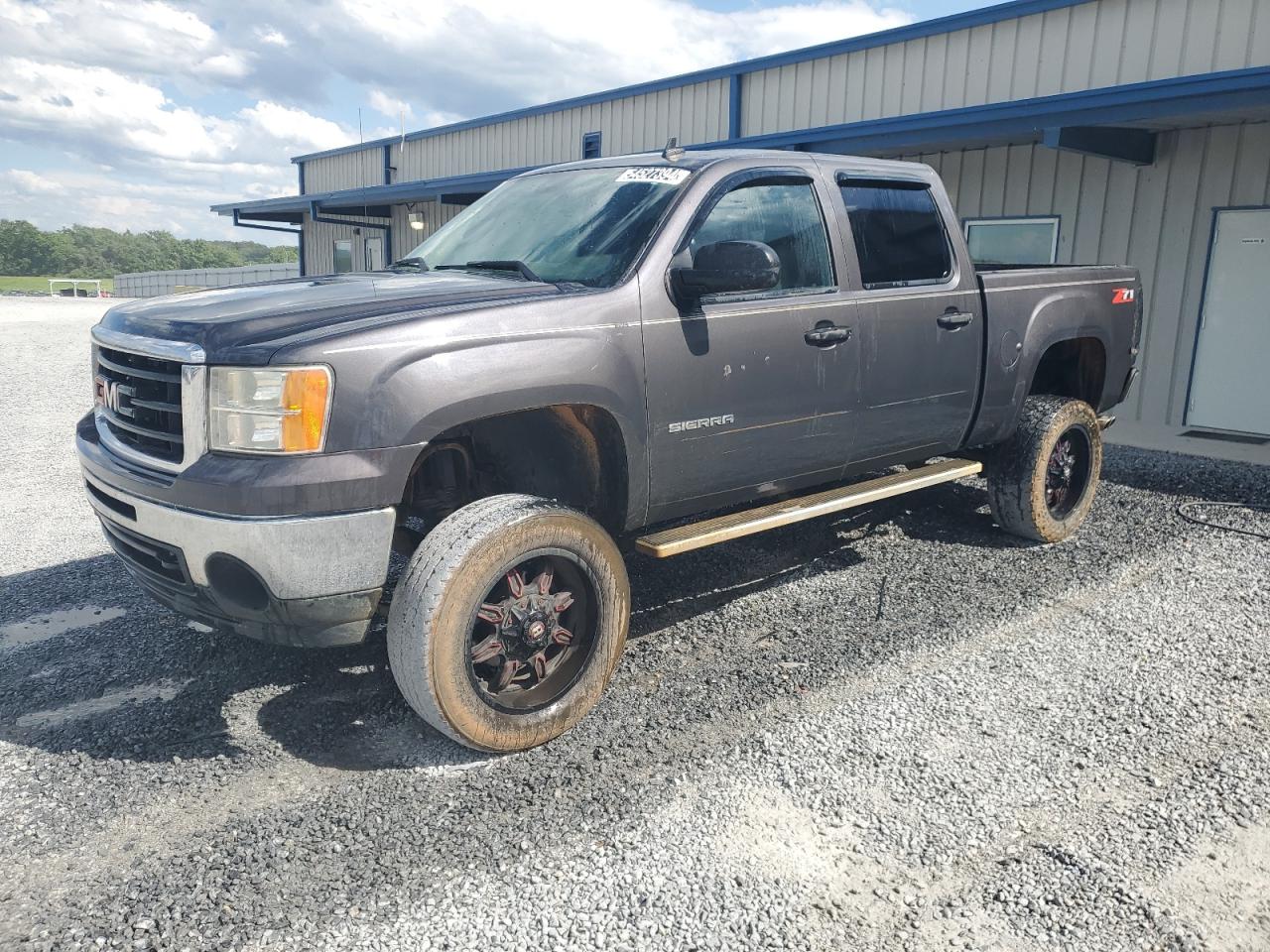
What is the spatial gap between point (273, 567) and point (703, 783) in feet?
5.09

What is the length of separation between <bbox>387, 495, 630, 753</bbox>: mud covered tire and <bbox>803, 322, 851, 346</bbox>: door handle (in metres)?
1.37

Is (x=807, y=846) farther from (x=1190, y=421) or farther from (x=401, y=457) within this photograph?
(x=1190, y=421)

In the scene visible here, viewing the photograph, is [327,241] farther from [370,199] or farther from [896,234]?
[896,234]

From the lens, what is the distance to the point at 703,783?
3.24 meters

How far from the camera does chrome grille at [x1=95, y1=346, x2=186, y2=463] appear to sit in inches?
126

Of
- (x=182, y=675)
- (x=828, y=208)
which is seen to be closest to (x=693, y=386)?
(x=828, y=208)

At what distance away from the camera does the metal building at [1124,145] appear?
917cm

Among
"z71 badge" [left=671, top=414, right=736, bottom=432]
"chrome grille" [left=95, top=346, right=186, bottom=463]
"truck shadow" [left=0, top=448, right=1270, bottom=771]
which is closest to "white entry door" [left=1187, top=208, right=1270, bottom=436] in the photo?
"truck shadow" [left=0, top=448, right=1270, bottom=771]

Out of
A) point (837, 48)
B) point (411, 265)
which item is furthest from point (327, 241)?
point (411, 265)

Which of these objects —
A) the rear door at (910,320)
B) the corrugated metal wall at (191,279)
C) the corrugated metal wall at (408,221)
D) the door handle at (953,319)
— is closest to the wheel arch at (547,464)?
the rear door at (910,320)

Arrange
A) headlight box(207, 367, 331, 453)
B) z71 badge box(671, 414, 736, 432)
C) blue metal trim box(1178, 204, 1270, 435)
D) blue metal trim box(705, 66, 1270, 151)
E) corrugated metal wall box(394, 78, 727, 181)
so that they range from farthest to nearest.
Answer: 1. corrugated metal wall box(394, 78, 727, 181)
2. blue metal trim box(1178, 204, 1270, 435)
3. blue metal trim box(705, 66, 1270, 151)
4. z71 badge box(671, 414, 736, 432)
5. headlight box(207, 367, 331, 453)

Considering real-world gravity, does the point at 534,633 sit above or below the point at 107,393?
below

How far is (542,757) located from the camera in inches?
135

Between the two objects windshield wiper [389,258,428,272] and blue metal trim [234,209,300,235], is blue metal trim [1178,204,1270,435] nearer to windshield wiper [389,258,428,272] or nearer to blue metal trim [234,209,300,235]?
windshield wiper [389,258,428,272]
